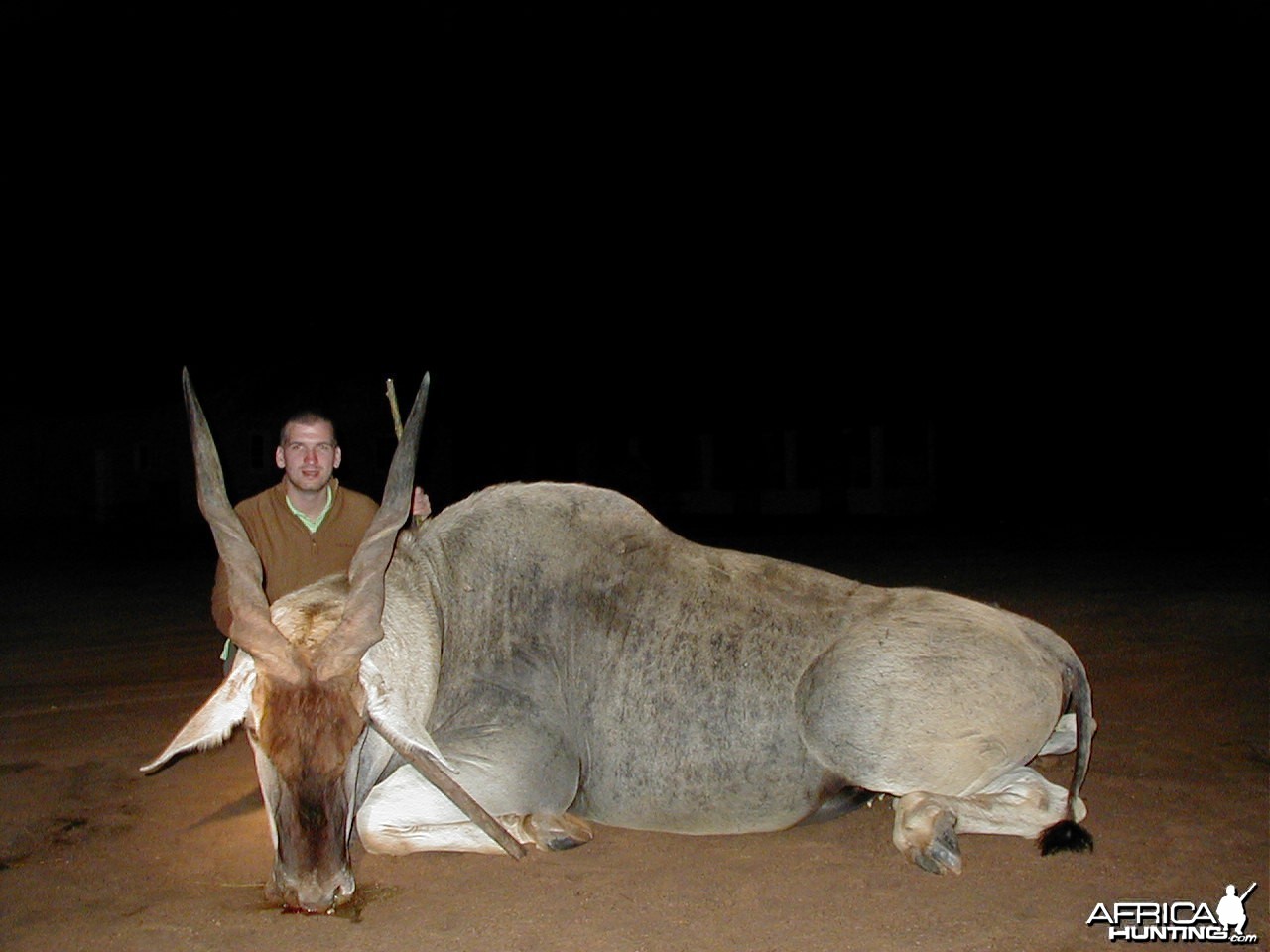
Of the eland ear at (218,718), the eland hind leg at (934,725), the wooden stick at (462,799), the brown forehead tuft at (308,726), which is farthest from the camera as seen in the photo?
the eland hind leg at (934,725)

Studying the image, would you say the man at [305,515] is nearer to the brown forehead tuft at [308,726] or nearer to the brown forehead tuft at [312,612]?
the brown forehead tuft at [312,612]

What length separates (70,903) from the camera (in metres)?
4.10

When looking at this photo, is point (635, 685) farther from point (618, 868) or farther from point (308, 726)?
point (308, 726)

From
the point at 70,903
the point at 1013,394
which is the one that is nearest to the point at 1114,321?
the point at 1013,394

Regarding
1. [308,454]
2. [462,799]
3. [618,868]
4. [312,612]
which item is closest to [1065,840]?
[618,868]

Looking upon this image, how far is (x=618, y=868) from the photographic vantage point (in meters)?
4.45

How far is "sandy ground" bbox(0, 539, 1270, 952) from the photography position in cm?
380

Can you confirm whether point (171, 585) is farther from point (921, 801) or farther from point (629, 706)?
point (921, 801)

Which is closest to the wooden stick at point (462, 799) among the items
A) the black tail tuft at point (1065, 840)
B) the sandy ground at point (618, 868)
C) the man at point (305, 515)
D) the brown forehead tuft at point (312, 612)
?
the sandy ground at point (618, 868)

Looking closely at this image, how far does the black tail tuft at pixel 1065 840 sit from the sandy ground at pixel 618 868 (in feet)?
0.26

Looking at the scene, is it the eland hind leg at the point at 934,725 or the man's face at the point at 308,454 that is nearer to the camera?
the eland hind leg at the point at 934,725

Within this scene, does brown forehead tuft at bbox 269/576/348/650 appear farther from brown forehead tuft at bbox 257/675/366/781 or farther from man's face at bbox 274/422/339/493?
man's face at bbox 274/422/339/493

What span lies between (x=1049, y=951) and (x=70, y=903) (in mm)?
3398

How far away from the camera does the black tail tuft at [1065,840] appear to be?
4.48 metres
